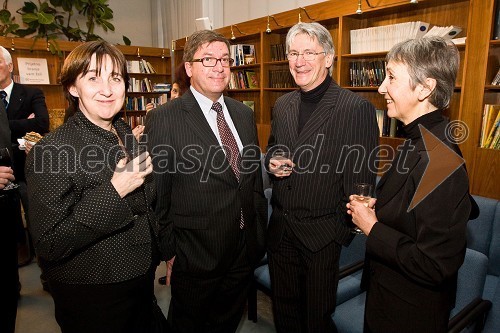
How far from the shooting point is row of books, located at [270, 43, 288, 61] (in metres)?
4.75

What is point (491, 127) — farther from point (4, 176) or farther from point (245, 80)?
point (4, 176)

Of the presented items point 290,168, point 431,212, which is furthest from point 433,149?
point 290,168

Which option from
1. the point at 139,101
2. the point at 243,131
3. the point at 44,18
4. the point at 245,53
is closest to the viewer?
the point at 243,131

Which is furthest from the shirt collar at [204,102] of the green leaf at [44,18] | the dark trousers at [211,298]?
the green leaf at [44,18]

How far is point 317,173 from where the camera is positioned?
1.71 metres

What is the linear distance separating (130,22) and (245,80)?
3.65 m

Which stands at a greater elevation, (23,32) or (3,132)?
(23,32)

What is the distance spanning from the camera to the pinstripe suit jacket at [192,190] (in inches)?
67.2

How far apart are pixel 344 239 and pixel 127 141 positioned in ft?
3.67

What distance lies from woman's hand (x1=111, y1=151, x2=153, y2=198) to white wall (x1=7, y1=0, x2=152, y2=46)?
6903 mm

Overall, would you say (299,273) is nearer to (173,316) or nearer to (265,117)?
(173,316)

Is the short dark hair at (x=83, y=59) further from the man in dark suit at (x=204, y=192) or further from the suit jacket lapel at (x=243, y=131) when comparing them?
the suit jacket lapel at (x=243, y=131)

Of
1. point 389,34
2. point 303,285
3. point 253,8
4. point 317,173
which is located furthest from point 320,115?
point 253,8

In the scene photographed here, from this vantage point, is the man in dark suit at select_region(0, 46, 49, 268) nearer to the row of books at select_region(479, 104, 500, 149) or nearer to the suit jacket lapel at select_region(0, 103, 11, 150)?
the suit jacket lapel at select_region(0, 103, 11, 150)
